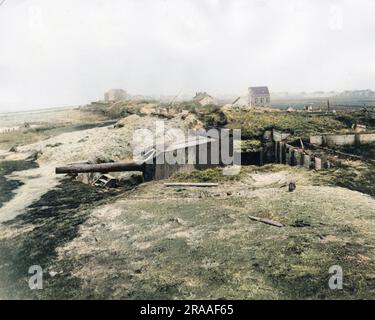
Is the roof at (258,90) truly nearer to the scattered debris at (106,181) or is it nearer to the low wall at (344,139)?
the low wall at (344,139)

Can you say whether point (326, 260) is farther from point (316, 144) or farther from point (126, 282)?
point (316, 144)

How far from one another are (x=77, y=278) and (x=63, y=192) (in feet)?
27.2

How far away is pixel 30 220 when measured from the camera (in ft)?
39.6

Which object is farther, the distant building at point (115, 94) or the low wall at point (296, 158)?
the distant building at point (115, 94)

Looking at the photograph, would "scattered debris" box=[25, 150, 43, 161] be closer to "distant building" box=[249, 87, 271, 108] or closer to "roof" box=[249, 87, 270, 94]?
"distant building" box=[249, 87, 271, 108]

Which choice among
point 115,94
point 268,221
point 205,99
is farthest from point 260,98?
point 268,221

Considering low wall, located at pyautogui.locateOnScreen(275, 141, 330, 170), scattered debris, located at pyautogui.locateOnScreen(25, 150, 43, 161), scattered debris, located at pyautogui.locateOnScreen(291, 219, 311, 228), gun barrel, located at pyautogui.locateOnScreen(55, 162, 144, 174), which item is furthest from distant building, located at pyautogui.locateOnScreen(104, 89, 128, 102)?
scattered debris, located at pyautogui.locateOnScreen(291, 219, 311, 228)

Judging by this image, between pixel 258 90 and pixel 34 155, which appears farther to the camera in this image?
pixel 258 90

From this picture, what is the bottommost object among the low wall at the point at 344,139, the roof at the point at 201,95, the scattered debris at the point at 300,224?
the scattered debris at the point at 300,224

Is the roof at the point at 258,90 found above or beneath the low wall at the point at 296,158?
above

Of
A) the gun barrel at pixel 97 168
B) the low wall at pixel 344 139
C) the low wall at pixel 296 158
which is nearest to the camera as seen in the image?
the gun barrel at pixel 97 168

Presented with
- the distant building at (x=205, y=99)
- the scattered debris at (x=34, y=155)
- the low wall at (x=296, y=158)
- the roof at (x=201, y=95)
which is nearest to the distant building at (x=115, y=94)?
the roof at (x=201, y=95)

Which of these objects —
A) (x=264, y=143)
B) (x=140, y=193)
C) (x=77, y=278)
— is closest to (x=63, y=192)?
(x=140, y=193)

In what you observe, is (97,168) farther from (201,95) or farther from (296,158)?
(201,95)
